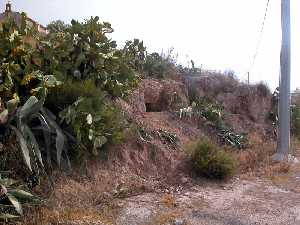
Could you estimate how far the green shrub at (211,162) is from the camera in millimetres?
9375

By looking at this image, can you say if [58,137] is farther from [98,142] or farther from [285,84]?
[285,84]

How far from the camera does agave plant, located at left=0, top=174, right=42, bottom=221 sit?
588 cm

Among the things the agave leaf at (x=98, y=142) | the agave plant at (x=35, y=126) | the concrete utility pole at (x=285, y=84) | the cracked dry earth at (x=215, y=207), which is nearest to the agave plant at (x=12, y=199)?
the agave plant at (x=35, y=126)

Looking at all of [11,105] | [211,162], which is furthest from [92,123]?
[211,162]

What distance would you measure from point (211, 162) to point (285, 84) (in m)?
4.63

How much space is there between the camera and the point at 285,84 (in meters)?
12.8

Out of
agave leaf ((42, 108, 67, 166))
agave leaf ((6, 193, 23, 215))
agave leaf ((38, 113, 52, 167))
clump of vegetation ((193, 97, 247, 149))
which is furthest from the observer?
clump of vegetation ((193, 97, 247, 149))

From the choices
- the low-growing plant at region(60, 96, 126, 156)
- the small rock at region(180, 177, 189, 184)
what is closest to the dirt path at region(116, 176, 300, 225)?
the small rock at region(180, 177, 189, 184)

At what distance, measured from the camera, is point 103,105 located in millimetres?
8203

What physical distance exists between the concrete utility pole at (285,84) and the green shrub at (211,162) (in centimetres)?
377

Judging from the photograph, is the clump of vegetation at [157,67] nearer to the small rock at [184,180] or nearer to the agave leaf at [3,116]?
the small rock at [184,180]

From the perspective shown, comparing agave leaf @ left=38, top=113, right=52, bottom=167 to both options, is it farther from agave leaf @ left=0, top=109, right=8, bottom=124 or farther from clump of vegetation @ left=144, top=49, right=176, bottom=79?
clump of vegetation @ left=144, top=49, right=176, bottom=79

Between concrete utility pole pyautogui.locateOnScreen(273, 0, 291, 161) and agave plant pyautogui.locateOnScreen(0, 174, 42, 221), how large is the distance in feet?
27.4

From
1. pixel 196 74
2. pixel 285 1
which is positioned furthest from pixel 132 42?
pixel 285 1
